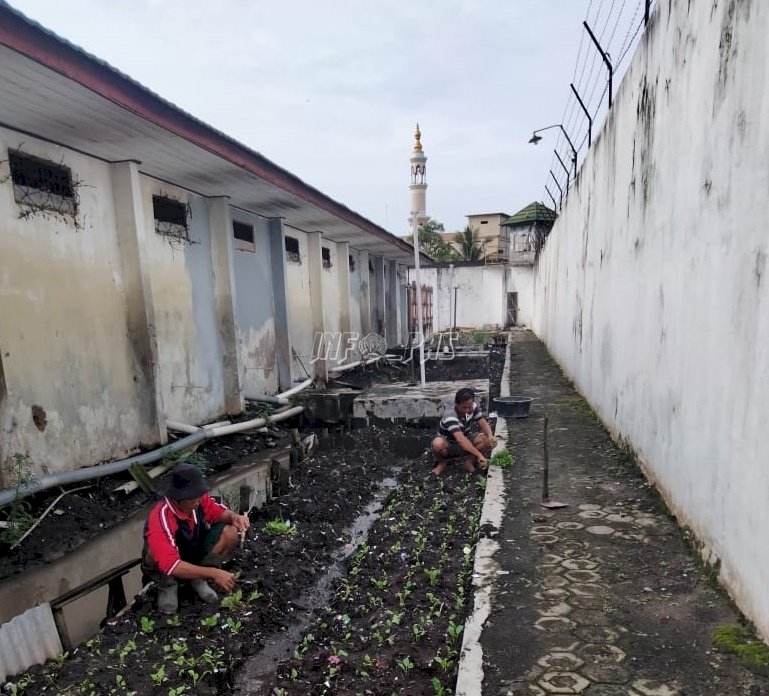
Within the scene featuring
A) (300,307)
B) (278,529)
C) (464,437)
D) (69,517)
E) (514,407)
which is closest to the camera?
(69,517)

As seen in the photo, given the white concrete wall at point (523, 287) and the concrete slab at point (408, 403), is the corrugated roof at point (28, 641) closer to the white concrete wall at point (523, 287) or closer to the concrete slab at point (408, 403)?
the concrete slab at point (408, 403)

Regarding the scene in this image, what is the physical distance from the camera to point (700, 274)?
12.6ft

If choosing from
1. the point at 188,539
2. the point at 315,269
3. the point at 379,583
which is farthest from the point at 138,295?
the point at 315,269

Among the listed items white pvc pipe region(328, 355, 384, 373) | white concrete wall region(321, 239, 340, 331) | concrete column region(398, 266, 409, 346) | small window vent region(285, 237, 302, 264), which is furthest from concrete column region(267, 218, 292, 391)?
concrete column region(398, 266, 409, 346)

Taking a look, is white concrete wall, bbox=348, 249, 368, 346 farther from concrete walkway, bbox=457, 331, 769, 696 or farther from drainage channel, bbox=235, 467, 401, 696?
concrete walkway, bbox=457, 331, 769, 696

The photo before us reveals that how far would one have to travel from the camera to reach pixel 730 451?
3.23m

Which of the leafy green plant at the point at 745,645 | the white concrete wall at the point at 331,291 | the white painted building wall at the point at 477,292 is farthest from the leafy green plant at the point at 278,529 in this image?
the white painted building wall at the point at 477,292

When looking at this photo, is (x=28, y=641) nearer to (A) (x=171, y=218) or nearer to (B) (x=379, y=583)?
(B) (x=379, y=583)

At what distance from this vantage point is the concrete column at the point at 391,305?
2305cm

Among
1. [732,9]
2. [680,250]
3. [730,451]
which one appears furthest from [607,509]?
[732,9]

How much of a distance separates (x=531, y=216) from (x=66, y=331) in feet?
94.0

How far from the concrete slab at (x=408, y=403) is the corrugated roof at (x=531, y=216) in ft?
74.9

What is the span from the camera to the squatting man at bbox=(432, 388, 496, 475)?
7020 millimetres

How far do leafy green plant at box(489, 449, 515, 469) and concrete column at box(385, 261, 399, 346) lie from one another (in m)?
16.2
